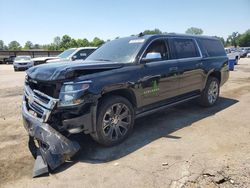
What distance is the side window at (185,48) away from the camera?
18.9 feet

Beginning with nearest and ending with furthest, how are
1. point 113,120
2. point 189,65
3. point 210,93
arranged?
point 113,120 → point 189,65 → point 210,93

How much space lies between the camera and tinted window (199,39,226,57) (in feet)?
22.2

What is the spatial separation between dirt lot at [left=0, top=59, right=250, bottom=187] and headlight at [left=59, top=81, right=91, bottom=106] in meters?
0.92

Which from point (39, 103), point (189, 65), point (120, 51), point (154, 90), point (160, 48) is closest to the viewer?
point (39, 103)

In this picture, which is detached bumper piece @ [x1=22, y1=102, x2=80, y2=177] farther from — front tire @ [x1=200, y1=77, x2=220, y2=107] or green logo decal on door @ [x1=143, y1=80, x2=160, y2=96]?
front tire @ [x1=200, y1=77, x2=220, y2=107]

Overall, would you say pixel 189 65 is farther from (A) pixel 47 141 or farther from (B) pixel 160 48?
(A) pixel 47 141

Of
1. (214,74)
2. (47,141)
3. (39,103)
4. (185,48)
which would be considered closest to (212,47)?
(214,74)

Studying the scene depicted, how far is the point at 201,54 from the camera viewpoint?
21.4ft

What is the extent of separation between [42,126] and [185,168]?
7.08 feet

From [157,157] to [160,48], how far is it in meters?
2.44

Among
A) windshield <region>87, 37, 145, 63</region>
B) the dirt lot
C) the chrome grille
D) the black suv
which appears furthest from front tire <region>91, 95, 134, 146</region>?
windshield <region>87, 37, 145, 63</region>

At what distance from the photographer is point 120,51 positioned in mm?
5168

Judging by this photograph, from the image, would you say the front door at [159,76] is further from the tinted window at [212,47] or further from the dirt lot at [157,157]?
the tinted window at [212,47]

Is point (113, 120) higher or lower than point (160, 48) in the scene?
lower
